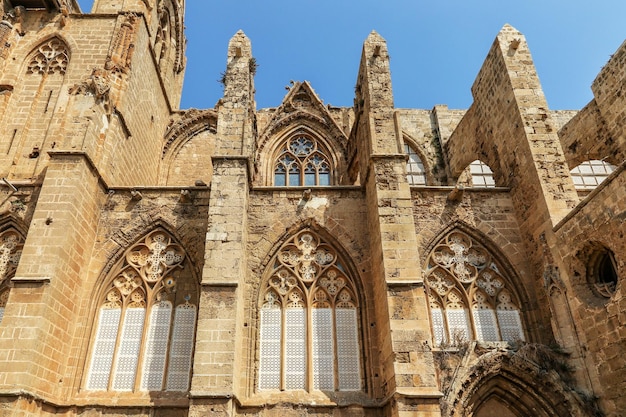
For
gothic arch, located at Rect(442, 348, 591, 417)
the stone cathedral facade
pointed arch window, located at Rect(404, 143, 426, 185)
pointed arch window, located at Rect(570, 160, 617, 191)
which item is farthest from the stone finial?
pointed arch window, located at Rect(570, 160, 617, 191)

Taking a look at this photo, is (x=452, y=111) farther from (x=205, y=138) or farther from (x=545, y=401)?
(x=545, y=401)

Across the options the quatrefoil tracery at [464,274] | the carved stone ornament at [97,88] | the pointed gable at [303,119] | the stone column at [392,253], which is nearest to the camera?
the stone column at [392,253]

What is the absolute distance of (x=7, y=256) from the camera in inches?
343

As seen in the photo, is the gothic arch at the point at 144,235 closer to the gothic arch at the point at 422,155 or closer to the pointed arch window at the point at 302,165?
the pointed arch window at the point at 302,165

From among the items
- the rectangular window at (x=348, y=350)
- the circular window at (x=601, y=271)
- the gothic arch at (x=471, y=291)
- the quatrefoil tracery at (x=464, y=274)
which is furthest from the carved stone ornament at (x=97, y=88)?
the circular window at (x=601, y=271)

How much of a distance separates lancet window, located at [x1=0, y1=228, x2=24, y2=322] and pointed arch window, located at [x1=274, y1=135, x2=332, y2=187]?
6.89 m

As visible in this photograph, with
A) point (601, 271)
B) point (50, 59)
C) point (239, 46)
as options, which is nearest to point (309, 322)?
point (601, 271)

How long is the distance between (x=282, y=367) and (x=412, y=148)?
9.34 metres

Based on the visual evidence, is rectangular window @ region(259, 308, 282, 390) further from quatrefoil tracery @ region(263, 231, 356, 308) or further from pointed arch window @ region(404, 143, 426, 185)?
pointed arch window @ region(404, 143, 426, 185)

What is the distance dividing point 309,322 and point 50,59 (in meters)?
9.60

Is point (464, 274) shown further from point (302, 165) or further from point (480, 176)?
point (302, 165)

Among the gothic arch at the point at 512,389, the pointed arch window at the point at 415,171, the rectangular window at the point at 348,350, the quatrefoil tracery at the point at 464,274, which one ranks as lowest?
the gothic arch at the point at 512,389

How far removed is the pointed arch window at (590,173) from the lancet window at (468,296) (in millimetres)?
6846

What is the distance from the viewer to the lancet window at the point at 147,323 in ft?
25.8
